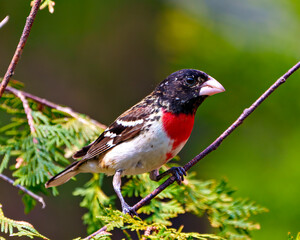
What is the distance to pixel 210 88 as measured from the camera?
2793 mm

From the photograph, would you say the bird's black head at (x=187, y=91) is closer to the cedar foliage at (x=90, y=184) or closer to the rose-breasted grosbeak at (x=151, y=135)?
the rose-breasted grosbeak at (x=151, y=135)

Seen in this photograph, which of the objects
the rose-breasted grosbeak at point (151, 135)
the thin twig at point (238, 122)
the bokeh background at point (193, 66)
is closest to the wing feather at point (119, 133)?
the rose-breasted grosbeak at point (151, 135)

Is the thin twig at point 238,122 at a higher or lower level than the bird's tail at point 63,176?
higher

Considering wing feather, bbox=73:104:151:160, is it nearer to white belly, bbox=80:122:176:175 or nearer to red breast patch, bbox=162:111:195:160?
white belly, bbox=80:122:176:175

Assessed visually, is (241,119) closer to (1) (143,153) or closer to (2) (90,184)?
(1) (143,153)

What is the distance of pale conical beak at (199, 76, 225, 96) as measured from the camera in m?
2.77

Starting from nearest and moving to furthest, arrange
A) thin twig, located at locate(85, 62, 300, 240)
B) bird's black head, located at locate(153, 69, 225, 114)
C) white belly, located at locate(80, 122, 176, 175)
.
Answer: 1. thin twig, located at locate(85, 62, 300, 240)
2. white belly, located at locate(80, 122, 176, 175)
3. bird's black head, located at locate(153, 69, 225, 114)

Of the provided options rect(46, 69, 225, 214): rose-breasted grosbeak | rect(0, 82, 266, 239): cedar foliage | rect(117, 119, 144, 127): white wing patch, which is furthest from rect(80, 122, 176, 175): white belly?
rect(0, 82, 266, 239): cedar foliage

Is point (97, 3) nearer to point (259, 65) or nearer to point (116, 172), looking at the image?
point (259, 65)

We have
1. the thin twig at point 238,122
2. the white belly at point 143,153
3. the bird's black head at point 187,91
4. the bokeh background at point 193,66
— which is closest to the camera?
the thin twig at point 238,122

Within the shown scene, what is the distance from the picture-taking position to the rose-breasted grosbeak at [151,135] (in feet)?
8.87

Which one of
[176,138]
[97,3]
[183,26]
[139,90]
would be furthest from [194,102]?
[139,90]

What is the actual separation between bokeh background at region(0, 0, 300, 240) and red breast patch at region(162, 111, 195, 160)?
166 centimetres

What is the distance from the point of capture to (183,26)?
17.1 ft
